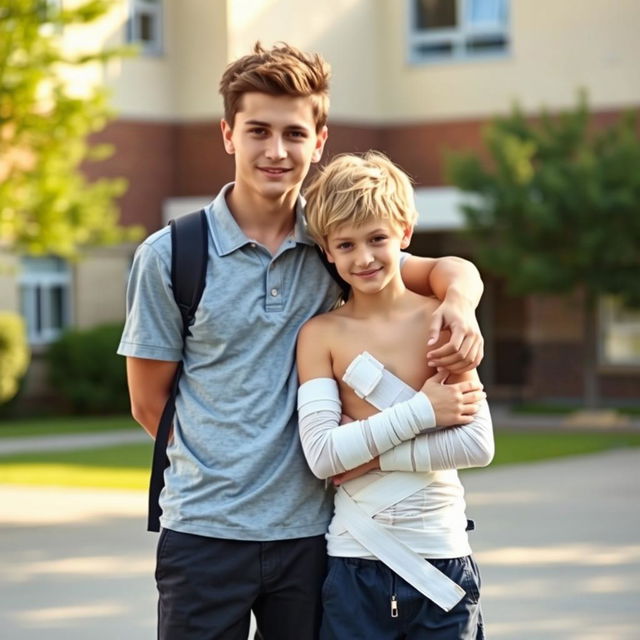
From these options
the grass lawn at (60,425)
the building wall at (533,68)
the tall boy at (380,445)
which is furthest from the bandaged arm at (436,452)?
the building wall at (533,68)

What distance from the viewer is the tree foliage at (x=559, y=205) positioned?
786 inches

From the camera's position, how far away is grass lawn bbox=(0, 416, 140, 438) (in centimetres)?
2006

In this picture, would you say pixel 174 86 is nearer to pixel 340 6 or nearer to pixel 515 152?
pixel 340 6

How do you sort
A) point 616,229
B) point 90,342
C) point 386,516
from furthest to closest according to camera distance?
point 90,342, point 616,229, point 386,516

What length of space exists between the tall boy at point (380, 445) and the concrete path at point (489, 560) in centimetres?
348

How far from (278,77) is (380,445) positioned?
960 mm

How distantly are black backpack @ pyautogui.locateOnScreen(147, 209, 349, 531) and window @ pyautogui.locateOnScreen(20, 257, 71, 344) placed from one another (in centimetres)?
2029

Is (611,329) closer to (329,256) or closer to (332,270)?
Result: (332,270)

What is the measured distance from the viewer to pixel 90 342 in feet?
76.2

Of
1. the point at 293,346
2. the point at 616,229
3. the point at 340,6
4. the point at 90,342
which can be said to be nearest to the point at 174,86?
the point at 340,6

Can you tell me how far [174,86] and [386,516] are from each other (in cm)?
2255

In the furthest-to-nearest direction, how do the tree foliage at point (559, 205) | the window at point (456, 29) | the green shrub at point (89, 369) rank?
1. the window at point (456, 29)
2. the green shrub at point (89, 369)
3. the tree foliage at point (559, 205)

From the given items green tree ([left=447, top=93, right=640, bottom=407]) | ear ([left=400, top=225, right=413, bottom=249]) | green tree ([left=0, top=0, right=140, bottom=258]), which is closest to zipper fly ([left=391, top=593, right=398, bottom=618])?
ear ([left=400, top=225, right=413, bottom=249])

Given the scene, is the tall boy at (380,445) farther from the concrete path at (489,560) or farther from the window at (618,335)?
the window at (618,335)
